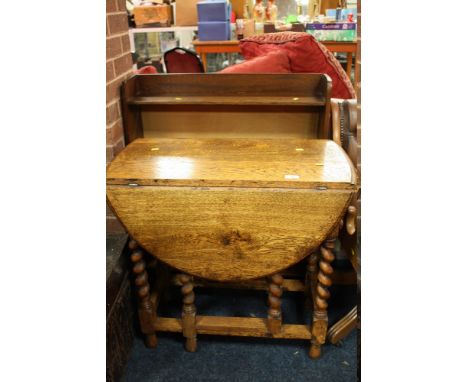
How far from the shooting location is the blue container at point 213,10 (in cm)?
443

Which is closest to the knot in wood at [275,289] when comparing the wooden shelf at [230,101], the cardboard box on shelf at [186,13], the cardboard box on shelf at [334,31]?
the wooden shelf at [230,101]

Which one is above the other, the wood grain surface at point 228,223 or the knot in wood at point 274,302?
the wood grain surface at point 228,223

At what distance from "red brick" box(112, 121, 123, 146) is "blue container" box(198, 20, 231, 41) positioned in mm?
3177

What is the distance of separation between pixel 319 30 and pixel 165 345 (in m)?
3.77

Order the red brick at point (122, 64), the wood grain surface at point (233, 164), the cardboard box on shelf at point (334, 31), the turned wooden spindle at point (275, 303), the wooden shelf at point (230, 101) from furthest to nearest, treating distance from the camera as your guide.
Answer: the cardboard box on shelf at point (334, 31), the wooden shelf at point (230, 101), the red brick at point (122, 64), the turned wooden spindle at point (275, 303), the wood grain surface at point (233, 164)

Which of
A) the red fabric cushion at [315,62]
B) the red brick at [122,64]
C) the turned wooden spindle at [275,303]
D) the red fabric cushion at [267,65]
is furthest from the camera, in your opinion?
the red fabric cushion at [315,62]

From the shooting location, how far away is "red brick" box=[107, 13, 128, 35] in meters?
1.57

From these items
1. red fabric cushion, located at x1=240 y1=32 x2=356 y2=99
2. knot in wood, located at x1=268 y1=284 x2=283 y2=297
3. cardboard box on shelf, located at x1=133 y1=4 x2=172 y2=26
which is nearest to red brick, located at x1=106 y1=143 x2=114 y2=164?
knot in wood, located at x1=268 y1=284 x2=283 y2=297

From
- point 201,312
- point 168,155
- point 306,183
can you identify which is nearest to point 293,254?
point 306,183

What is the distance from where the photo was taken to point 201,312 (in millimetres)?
1924

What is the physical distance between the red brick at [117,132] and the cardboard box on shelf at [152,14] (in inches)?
148

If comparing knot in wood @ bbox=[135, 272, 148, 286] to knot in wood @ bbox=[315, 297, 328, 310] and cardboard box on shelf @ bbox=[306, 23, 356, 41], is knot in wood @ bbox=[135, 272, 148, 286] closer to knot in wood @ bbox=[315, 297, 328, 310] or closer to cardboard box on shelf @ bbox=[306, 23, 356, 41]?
knot in wood @ bbox=[315, 297, 328, 310]

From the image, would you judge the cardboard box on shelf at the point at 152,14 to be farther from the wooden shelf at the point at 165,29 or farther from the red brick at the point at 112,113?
the red brick at the point at 112,113

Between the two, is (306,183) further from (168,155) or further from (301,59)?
(301,59)
